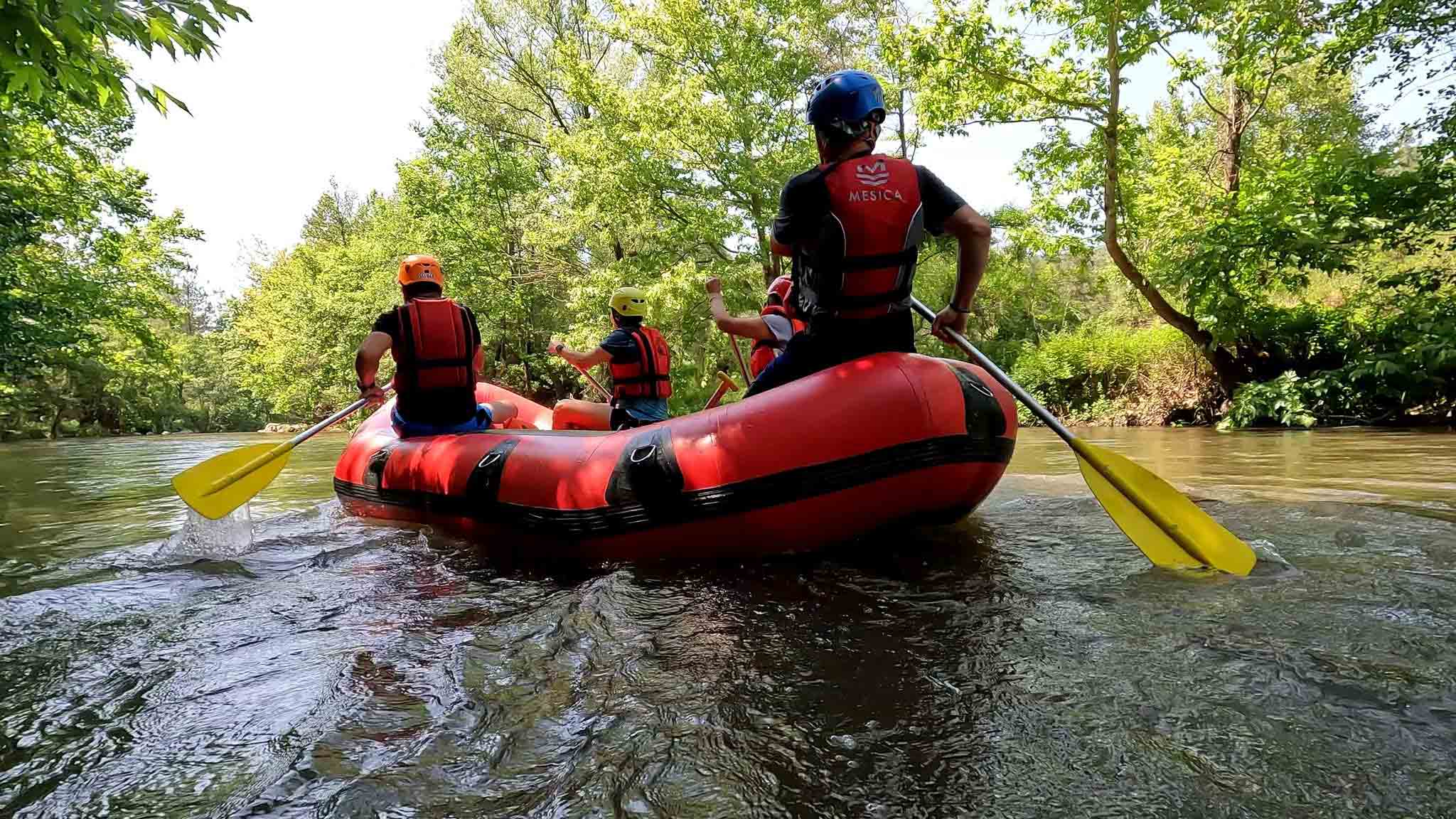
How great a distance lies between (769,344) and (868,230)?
2.00 metres

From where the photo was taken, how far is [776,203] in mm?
14375

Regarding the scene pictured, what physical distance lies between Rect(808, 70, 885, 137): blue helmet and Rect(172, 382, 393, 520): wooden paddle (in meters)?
3.18

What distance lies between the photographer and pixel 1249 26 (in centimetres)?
959

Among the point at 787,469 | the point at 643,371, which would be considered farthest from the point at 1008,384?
the point at 643,371

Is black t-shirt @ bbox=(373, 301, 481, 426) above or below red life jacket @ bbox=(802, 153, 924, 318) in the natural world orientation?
below

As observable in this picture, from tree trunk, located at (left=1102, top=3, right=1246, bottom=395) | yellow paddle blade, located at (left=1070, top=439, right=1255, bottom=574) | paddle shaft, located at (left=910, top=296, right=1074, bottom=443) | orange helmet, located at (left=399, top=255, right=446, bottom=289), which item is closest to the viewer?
yellow paddle blade, located at (left=1070, top=439, right=1255, bottom=574)

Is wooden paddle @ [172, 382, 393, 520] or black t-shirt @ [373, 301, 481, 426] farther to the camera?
black t-shirt @ [373, 301, 481, 426]

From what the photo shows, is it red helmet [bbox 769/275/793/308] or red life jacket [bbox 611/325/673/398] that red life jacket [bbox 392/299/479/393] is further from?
red helmet [bbox 769/275/793/308]

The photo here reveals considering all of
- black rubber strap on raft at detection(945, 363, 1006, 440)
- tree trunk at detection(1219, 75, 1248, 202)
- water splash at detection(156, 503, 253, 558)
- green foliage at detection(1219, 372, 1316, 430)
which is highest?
tree trunk at detection(1219, 75, 1248, 202)

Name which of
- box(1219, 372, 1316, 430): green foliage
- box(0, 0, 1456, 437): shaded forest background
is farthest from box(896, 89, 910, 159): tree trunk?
box(1219, 372, 1316, 430): green foliage

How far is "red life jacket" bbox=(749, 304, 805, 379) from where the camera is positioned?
424 centimetres

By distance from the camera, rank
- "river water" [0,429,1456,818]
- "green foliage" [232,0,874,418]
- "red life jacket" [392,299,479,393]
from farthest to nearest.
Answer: "green foliage" [232,0,874,418] → "red life jacket" [392,299,479,393] → "river water" [0,429,1456,818]

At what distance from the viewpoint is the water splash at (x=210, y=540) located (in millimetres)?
3510

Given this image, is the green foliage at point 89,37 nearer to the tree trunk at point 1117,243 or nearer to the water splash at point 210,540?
the water splash at point 210,540
